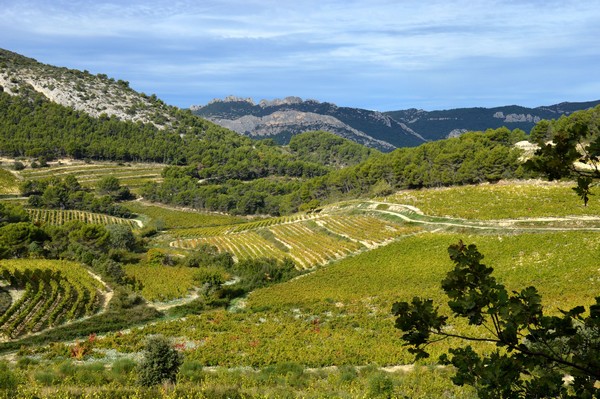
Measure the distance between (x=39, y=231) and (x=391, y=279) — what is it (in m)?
44.4

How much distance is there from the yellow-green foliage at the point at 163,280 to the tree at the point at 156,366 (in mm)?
21318

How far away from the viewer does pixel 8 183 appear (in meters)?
107

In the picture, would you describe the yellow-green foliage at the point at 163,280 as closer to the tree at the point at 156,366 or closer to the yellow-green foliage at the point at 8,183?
the tree at the point at 156,366

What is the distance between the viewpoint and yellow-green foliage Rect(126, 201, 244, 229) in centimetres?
9377

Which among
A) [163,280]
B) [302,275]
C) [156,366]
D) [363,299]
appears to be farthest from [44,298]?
[363,299]

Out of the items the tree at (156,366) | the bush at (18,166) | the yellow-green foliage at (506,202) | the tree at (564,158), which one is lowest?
the tree at (156,366)

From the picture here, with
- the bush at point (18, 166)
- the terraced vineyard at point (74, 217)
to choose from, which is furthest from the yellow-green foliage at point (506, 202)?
the bush at point (18, 166)

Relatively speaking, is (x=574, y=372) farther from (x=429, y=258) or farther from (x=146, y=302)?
(x=429, y=258)

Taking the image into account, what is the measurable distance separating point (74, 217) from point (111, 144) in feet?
231

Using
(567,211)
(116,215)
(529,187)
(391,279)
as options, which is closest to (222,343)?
(391,279)

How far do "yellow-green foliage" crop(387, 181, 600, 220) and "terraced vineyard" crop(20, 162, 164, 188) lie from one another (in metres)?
90.0

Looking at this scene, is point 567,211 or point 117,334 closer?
point 117,334

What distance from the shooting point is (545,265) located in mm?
37594

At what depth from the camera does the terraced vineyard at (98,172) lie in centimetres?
12100
